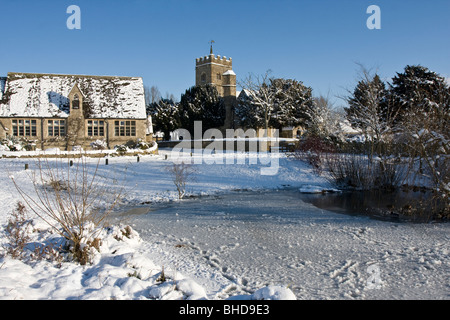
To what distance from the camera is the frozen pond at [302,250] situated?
6109mm

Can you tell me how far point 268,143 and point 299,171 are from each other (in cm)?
1292

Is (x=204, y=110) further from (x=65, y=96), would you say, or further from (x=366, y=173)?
(x=366, y=173)

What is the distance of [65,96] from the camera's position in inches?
1342

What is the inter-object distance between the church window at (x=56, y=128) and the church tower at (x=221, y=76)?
2482 cm

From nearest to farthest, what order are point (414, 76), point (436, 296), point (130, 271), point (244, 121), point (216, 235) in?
point (436, 296) → point (130, 271) → point (216, 235) → point (414, 76) → point (244, 121)

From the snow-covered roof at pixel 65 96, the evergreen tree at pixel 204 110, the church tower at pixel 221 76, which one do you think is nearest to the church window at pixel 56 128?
the snow-covered roof at pixel 65 96

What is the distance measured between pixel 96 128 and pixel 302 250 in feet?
99.9

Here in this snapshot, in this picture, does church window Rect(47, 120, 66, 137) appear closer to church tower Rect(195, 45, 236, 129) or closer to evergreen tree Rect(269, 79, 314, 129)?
church tower Rect(195, 45, 236, 129)

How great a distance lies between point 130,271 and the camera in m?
5.96

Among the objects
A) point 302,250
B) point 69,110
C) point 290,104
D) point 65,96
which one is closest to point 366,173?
point 302,250

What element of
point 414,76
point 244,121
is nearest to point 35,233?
point 414,76

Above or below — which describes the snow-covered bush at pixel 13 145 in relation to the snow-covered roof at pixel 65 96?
below

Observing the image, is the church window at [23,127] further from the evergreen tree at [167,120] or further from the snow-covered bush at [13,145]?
the evergreen tree at [167,120]

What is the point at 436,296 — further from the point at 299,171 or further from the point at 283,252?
the point at 299,171
